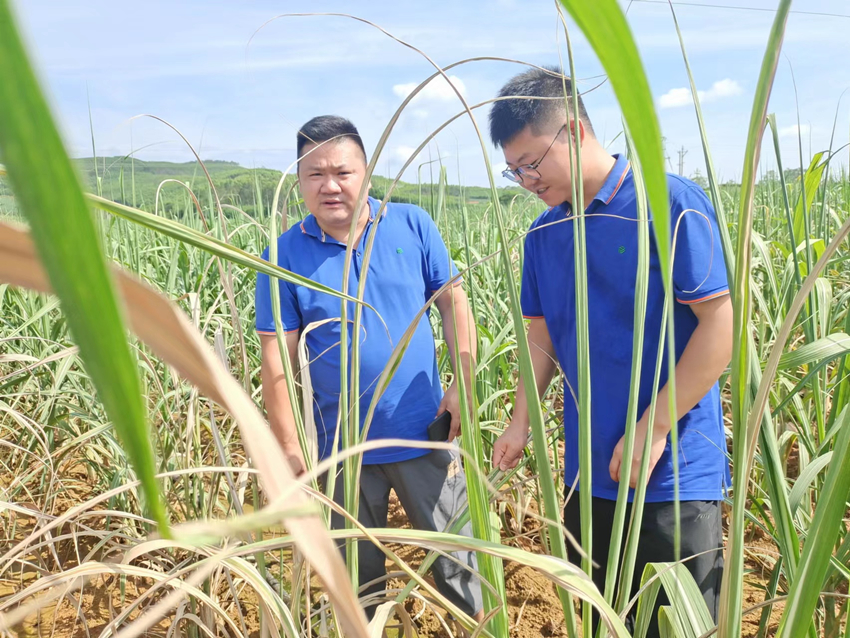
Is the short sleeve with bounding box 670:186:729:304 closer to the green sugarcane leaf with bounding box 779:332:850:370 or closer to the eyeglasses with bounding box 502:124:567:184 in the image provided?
the eyeglasses with bounding box 502:124:567:184

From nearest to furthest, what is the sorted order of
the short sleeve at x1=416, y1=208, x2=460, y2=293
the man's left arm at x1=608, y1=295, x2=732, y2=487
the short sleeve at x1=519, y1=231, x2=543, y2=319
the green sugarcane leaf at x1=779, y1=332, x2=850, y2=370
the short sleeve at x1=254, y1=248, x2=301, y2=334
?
the green sugarcane leaf at x1=779, y1=332, x2=850, y2=370, the man's left arm at x1=608, y1=295, x2=732, y2=487, the short sleeve at x1=519, y1=231, x2=543, y2=319, the short sleeve at x1=254, y1=248, x2=301, y2=334, the short sleeve at x1=416, y1=208, x2=460, y2=293

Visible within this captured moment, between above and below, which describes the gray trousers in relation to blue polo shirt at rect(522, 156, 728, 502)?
below

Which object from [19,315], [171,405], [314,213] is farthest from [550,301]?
[19,315]

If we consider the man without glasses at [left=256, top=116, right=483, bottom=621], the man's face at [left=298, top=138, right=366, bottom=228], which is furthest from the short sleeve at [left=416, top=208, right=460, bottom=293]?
the man's face at [left=298, top=138, right=366, bottom=228]

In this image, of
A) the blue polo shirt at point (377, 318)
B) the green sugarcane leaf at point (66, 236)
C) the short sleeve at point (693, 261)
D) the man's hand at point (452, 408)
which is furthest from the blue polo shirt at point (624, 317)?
the green sugarcane leaf at point (66, 236)

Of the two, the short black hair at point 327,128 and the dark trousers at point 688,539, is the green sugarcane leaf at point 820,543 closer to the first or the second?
the dark trousers at point 688,539

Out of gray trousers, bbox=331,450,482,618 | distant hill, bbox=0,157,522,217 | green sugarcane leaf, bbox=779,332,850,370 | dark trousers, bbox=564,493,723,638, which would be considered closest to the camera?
green sugarcane leaf, bbox=779,332,850,370

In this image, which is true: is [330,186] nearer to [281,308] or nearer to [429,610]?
[281,308]

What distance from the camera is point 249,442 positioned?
161 millimetres

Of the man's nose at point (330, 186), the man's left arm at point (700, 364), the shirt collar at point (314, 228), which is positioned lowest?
the man's left arm at point (700, 364)

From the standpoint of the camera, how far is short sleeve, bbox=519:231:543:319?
132cm

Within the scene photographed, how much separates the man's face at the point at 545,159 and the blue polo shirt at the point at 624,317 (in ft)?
0.21

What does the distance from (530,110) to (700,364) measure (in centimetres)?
53

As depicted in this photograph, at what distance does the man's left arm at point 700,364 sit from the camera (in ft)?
3.36
